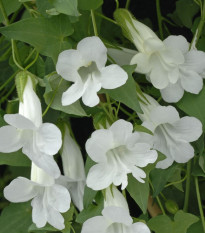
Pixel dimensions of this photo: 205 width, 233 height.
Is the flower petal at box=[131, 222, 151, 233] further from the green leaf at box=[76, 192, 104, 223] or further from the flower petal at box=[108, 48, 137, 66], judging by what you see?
the flower petal at box=[108, 48, 137, 66]

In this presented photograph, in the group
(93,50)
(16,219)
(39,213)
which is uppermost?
(93,50)

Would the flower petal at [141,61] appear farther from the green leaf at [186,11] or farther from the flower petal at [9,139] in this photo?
the green leaf at [186,11]

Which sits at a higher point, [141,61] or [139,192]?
[141,61]

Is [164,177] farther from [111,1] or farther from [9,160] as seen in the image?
[111,1]

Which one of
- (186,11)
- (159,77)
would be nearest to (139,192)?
(159,77)

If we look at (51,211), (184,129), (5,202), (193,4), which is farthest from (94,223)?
(5,202)

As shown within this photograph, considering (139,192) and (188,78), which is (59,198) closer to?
(139,192)

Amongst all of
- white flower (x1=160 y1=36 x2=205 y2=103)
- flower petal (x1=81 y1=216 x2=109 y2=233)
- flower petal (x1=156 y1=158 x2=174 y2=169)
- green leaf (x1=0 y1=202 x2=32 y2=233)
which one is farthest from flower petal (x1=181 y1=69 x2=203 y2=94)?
green leaf (x1=0 y1=202 x2=32 y2=233)
